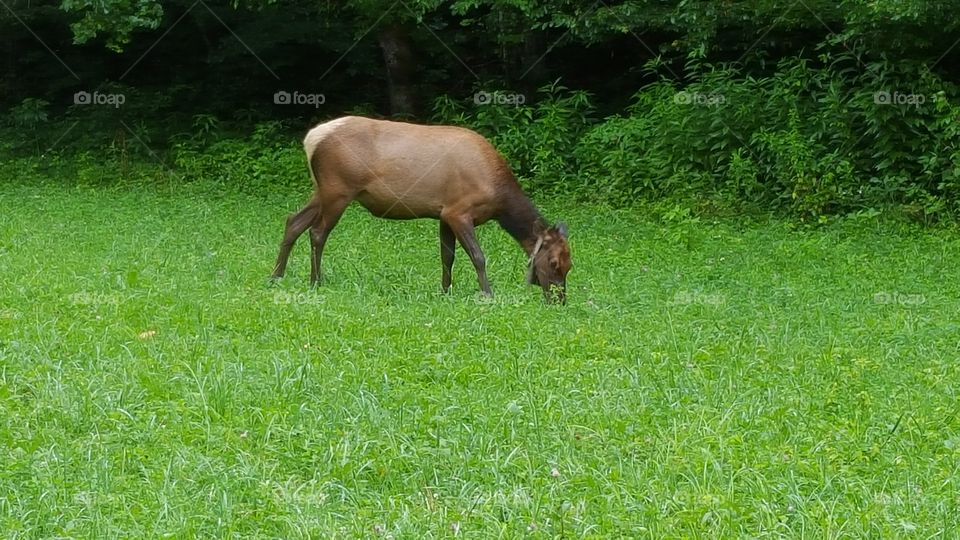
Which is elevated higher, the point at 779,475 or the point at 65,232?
the point at 779,475

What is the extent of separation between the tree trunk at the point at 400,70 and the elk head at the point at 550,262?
10.8 meters

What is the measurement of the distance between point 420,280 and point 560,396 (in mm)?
4518

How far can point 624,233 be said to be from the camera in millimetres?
13836

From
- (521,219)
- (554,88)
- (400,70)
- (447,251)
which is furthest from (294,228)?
(400,70)

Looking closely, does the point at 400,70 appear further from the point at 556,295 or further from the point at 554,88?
the point at 556,295

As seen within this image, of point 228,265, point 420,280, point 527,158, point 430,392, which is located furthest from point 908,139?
point 430,392

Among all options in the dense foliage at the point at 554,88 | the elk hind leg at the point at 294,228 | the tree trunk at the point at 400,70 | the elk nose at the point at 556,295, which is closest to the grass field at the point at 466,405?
the elk nose at the point at 556,295

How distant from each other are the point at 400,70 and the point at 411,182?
10741 millimetres

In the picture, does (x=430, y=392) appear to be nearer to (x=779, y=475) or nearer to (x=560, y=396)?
(x=560, y=396)

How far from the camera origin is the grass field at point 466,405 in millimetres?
4324

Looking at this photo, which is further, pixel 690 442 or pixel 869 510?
pixel 690 442

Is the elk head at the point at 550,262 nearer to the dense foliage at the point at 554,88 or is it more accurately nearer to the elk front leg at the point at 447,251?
the elk front leg at the point at 447,251

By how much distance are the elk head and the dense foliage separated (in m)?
5.15

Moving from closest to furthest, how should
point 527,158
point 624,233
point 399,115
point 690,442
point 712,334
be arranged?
point 690,442
point 712,334
point 624,233
point 527,158
point 399,115
